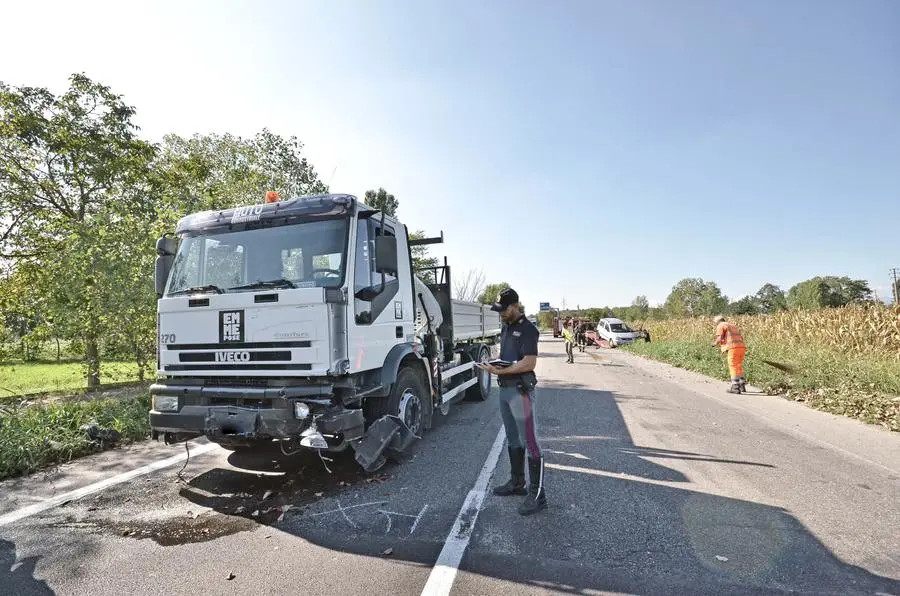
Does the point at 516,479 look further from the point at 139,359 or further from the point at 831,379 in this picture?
the point at 139,359

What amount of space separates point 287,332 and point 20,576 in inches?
90.8

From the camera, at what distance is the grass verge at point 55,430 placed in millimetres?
5270

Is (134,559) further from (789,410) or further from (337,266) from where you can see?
(789,410)

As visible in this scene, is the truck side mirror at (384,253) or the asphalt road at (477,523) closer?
the asphalt road at (477,523)

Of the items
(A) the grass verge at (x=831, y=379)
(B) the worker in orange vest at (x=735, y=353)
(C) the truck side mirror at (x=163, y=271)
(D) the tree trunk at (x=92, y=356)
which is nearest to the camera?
(C) the truck side mirror at (x=163, y=271)

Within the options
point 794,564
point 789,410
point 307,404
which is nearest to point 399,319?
point 307,404

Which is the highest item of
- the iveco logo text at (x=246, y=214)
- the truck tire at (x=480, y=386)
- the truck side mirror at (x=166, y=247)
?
the iveco logo text at (x=246, y=214)

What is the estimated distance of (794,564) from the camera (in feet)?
9.58

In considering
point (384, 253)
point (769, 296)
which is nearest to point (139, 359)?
point (384, 253)

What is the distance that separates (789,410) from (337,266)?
8.30 m

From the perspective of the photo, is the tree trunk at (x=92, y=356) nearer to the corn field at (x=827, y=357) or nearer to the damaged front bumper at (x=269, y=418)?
the damaged front bumper at (x=269, y=418)

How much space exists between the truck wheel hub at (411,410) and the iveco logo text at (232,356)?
66.6 inches

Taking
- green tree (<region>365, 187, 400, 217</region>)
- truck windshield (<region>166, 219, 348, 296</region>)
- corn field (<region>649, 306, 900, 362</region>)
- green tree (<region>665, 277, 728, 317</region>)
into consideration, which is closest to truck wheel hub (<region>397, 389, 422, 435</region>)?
truck windshield (<region>166, 219, 348, 296</region>)

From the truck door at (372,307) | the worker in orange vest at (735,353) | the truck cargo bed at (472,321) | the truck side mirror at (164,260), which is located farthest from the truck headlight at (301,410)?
the worker in orange vest at (735,353)
